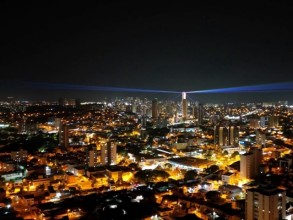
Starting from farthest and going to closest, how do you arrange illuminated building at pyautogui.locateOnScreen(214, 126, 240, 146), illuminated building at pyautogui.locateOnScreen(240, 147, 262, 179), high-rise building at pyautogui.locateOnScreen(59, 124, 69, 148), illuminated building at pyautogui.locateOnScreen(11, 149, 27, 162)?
illuminated building at pyautogui.locateOnScreen(214, 126, 240, 146) → high-rise building at pyautogui.locateOnScreen(59, 124, 69, 148) → illuminated building at pyautogui.locateOnScreen(11, 149, 27, 162) → illuminated building at pyautogui.locateOnScreen(240, 147, 262, 179)

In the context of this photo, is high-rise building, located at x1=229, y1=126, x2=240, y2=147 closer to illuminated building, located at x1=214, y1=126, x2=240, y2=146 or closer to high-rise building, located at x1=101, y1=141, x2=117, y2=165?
illuminated building, located at x1=214, y1=126, x2=240, y2=146

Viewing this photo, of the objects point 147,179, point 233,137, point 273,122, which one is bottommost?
point 147,179

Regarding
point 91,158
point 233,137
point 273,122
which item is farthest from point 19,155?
point 273,122

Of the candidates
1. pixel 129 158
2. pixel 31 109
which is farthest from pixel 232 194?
pixel 31 109

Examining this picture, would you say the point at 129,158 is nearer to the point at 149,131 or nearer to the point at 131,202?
the point at 131,202

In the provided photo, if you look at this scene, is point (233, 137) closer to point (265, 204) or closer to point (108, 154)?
point (108, 154)

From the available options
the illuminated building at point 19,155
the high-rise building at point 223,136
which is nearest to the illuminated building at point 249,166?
the high-rise building at point 223,136

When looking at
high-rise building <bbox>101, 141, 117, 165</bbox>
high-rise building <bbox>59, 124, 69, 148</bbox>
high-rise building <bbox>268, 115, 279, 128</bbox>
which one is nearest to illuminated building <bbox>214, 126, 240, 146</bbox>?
high-rise building <bbox>101, 141, 117, 165</bbox>

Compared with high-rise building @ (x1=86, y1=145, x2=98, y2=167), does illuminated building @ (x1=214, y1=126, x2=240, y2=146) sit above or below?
above
